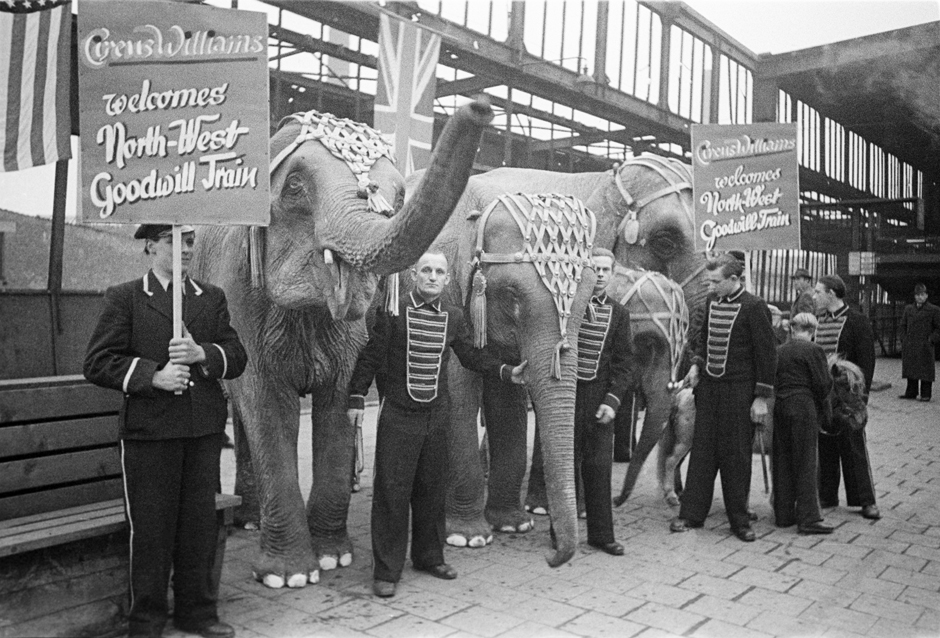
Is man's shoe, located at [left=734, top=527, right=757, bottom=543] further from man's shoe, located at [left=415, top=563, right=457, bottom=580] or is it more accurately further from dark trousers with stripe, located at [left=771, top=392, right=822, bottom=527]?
man's shoe, located at [left=415, top=563, right=457, bottom=580]

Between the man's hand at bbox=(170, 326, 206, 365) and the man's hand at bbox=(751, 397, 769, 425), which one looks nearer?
the man's hand at bbox=(170, 326, 206, 365)

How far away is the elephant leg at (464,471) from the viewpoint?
5.73 meters

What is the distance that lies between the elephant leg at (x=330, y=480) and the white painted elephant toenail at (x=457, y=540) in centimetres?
80

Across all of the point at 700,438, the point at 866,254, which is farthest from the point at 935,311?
the point at 700,438

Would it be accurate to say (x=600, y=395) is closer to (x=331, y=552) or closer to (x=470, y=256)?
(x=470, y=256)

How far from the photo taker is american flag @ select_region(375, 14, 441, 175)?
9.29 m

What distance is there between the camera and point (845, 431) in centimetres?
716

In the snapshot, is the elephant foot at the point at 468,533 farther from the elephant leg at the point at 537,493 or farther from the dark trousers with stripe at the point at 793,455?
the dark trousers with stripe at the point at 793,455

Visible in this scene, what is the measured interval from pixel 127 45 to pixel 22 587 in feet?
8.33

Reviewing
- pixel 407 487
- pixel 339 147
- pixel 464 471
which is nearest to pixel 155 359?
pixel 339 147

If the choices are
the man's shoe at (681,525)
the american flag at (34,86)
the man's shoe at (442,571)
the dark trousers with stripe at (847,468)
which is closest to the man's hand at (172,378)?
the man's shoe at (442,571)

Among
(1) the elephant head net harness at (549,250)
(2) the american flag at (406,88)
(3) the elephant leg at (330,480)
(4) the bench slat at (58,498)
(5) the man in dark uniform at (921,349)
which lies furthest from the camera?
(5) the man in dark uniform at (921,349)

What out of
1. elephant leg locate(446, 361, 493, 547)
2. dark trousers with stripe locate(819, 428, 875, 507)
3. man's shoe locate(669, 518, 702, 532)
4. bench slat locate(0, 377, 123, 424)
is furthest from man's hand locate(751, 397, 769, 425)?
bench slat locate(0, 377, 123, 424)

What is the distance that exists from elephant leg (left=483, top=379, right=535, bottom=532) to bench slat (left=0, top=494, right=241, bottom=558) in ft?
7.53
